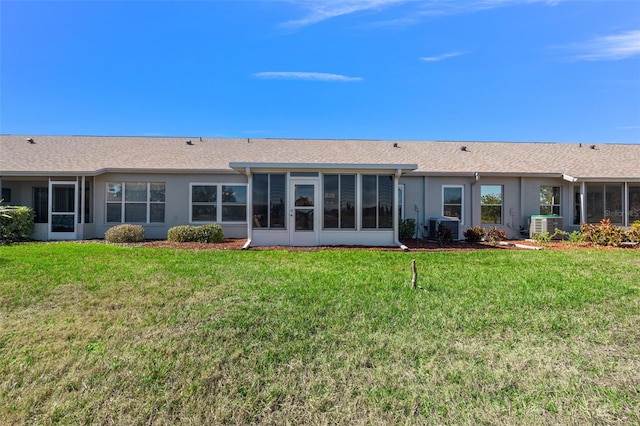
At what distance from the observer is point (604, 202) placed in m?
15.8

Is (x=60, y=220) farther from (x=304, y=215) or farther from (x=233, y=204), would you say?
(x=304, y=215)

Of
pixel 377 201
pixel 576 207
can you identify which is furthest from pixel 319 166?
pixel 576 207

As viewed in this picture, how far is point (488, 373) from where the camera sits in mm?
3594

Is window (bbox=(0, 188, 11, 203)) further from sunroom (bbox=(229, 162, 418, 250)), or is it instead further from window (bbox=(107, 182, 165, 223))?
sunroom (bbox=(229, 162, 418, 250))

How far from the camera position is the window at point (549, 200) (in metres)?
15.9

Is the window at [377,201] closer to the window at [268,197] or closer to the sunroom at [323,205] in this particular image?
the sunroom at [323,205]

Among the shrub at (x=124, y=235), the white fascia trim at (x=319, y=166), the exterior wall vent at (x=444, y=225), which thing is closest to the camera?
the white fascia trim at (x=319, y=166)

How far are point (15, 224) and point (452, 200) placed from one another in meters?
18.4

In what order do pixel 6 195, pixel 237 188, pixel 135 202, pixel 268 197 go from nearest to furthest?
pixel 268 197
pixel 135 202
pixel 237 188
pixel 6 195

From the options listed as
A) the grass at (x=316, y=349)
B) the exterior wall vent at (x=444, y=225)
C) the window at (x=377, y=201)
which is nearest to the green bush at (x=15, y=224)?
the grass at (x=316, y=349)

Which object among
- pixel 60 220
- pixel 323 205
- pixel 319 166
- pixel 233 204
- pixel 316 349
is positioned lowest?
pixel 316 349

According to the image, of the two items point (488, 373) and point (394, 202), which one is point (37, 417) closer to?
point (488, 373)

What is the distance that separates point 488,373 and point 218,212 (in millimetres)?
13370

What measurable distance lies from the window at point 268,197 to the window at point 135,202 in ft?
18.6
